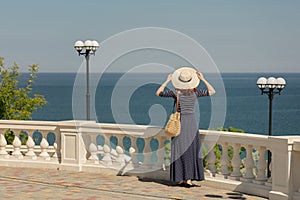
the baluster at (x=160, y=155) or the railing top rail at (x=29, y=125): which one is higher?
the railing top rail at (x=29, y=125)

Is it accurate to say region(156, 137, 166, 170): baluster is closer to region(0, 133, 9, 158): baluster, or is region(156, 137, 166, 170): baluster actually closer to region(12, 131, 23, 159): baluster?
region(12, 131, 23, 159): baluster

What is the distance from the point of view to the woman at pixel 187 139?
36.7ft

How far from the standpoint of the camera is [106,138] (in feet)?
41.6

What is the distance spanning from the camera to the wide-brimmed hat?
11.2m

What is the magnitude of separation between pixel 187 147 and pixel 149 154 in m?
1.21

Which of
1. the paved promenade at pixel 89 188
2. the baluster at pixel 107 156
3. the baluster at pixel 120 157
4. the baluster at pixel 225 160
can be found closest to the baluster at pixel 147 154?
the paved promenade at pixel 89 188

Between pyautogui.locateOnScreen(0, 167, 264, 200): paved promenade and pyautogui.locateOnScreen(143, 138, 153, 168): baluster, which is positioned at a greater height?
pyautogui.locateOnScreen(143, 138, 153, 168): baluster

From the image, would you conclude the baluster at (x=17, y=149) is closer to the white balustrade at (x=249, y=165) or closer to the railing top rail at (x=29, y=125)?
the railing top rail at (x=29, y=125)

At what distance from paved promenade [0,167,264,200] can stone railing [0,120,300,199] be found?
0.23 m

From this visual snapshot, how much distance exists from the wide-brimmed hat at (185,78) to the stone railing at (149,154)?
830 millimetres

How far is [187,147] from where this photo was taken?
11172 millimetres

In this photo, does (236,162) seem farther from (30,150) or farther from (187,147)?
(30,150)

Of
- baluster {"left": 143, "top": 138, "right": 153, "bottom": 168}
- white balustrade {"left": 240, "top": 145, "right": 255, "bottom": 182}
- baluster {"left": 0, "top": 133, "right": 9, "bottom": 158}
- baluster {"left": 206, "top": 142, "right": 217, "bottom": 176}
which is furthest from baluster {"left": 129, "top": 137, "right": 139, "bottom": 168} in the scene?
baluster {"left": 0, "top": 133, "right": 9, "bottom": 158}

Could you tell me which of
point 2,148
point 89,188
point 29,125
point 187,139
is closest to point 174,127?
point 187,139
